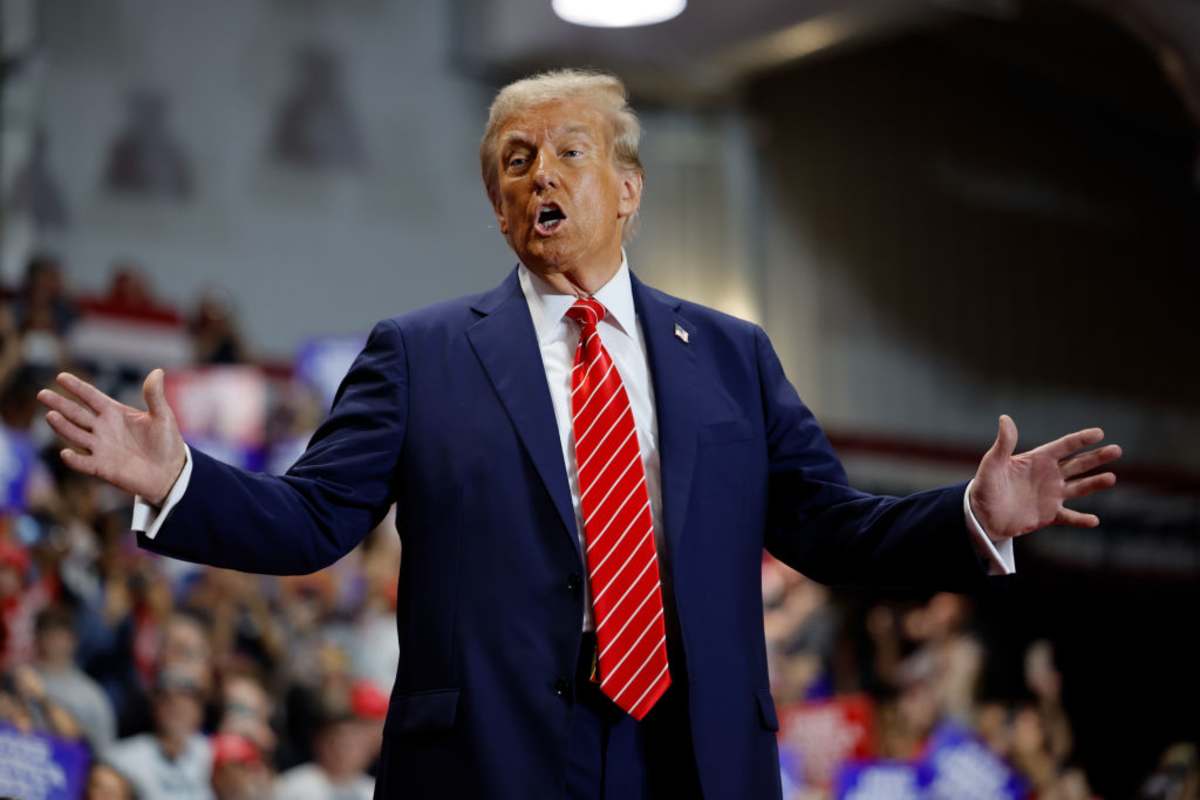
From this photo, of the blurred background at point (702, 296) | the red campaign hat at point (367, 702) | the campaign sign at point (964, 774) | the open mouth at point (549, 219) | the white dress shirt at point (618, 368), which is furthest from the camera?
the campaign sign at point (964, 774)

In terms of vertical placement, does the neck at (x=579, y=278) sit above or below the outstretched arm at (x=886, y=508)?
above

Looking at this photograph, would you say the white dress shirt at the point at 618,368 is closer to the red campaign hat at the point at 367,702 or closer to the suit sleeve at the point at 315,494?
the suit sleeve at the point at 315,494

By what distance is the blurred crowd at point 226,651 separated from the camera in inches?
175

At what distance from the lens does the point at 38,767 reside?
134 inches

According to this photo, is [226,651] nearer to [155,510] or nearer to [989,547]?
[155,510]

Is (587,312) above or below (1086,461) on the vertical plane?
above

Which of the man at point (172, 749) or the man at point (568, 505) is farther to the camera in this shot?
the man at point (172, 749)

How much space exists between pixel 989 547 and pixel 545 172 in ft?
2.13

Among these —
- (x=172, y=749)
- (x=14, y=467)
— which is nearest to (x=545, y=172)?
(x=172, y=749)

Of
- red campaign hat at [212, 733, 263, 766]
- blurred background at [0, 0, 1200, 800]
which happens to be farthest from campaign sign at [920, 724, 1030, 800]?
red campaign hat at [212, 733, 263, 766]

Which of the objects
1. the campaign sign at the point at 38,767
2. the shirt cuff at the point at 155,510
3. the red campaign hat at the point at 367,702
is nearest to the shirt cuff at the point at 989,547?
the shirt cuff at the point at 155,510

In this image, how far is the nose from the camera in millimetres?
1900

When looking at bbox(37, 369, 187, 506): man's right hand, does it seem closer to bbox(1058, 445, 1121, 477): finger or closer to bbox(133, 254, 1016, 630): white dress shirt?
Answer: bbox(133, 254, 1016, 630): white dress shirt

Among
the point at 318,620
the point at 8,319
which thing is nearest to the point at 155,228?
the point at 8,319
